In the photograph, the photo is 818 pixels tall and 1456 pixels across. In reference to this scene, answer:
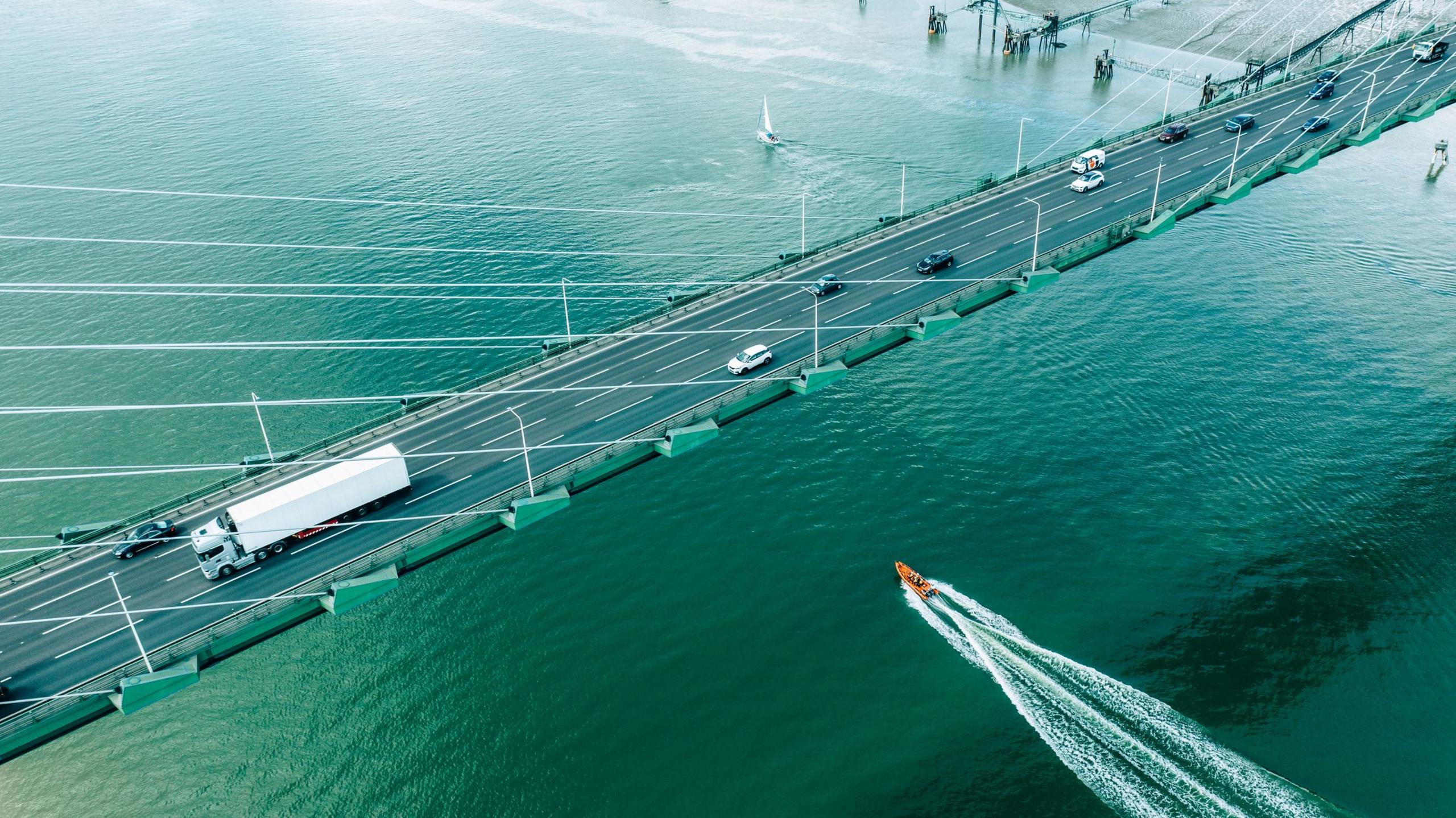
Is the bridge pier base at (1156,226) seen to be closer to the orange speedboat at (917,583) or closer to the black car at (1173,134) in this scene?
the black car at (1173,134)

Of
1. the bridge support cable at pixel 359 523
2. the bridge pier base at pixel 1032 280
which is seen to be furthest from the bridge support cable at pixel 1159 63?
the bridge support cable at pixel 359 523

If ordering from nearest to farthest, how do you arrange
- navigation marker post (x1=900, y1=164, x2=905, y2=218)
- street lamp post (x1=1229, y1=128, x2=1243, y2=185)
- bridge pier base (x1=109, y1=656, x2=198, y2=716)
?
bridge pier base (x1=109, y1=656, x2=198, y2=716) < street lamp post (x1=1229, y1=128, x2=1243, y2=185) < navigation marker post (x1=900, y1=164, x2=905, y2=218)

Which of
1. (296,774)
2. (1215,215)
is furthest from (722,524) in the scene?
(1215,215)

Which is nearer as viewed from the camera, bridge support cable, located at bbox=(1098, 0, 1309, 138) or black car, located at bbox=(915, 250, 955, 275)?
black car, located at bbox=(915, 250, 955, 275)

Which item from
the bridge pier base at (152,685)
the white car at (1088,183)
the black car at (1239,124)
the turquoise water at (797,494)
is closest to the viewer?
the bridge pier base at (152,685)

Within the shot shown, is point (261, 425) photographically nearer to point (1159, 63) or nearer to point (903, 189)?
point (903, 189)

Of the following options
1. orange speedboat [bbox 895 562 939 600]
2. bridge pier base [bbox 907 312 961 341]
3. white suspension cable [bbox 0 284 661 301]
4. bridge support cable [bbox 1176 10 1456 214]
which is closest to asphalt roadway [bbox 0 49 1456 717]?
bridge support cable [bbox 1176 10 1456 214]

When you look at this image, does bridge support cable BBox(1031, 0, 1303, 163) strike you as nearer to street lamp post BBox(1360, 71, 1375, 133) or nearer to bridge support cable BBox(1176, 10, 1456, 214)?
bridge support cable BBox(1176, 10, 1456, 214)
